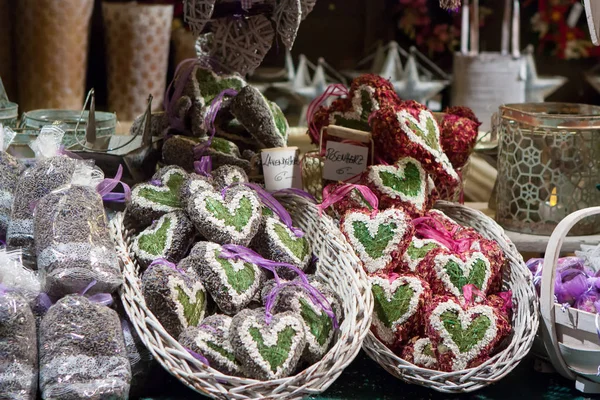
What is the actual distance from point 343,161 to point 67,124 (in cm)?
57

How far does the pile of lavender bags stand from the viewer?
1226 mm

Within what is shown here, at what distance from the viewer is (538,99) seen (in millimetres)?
2869

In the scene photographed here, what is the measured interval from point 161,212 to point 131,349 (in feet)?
0.87

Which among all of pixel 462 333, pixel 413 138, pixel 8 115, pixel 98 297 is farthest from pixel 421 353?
pixel 8 115

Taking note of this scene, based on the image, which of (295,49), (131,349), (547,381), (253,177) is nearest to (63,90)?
(295,49)

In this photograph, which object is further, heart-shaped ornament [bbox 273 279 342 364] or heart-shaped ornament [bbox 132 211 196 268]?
heart-shaped ornament [bbox 132 211 196 268]

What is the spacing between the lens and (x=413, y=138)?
134cm

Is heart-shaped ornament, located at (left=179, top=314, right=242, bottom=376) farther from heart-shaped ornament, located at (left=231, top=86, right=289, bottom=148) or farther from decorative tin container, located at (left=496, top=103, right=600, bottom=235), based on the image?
decorative tin container, located at (left=496, top=103, right=600, bottom=235)

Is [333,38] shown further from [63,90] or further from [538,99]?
[63,90]

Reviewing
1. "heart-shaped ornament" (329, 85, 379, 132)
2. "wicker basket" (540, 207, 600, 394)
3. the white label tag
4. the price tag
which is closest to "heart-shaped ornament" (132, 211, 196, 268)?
the price tag

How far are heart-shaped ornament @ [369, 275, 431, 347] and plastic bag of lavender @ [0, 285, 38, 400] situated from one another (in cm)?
53

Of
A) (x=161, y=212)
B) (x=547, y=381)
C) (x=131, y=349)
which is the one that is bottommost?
(x=547, y=381)

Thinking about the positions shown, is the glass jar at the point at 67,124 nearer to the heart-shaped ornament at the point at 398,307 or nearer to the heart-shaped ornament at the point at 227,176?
the heart-shaped ornament at the point at 227,176

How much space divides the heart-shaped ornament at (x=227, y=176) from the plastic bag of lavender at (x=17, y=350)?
423mm
